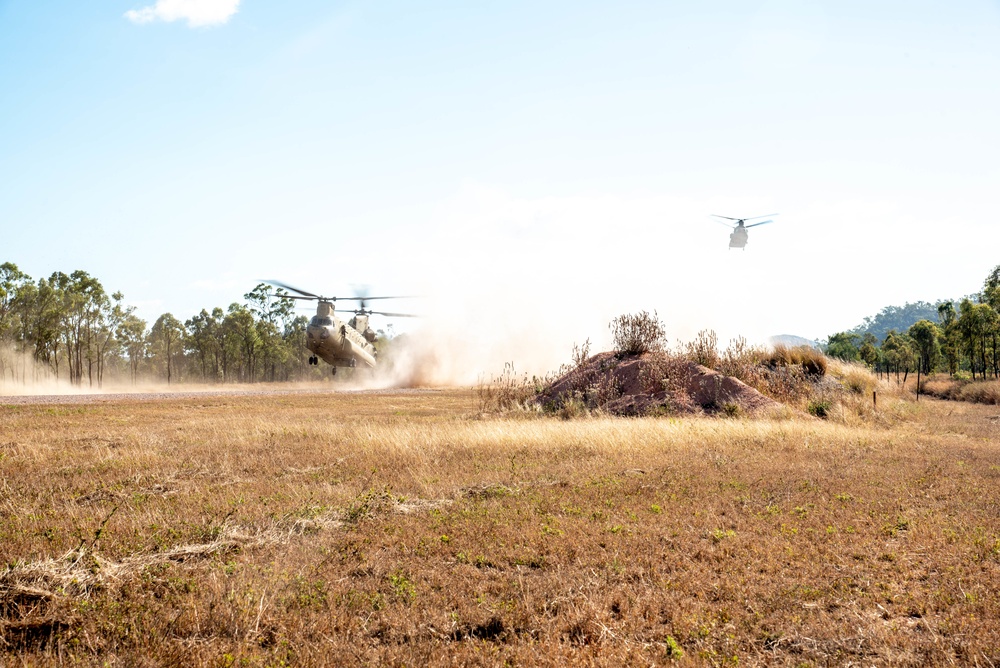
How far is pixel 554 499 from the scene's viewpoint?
8883 mm

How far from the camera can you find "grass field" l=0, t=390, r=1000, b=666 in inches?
183

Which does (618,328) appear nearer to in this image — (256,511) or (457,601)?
(256,511)

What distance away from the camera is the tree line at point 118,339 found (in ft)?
195

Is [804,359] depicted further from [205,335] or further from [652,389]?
[205,335]

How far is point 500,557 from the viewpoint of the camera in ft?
21.2

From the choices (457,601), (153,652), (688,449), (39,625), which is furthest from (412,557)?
(688,449)

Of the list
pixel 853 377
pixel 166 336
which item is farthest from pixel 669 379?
pixel 166 336

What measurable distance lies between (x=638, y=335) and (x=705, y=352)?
2482 mm

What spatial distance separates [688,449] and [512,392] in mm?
11835

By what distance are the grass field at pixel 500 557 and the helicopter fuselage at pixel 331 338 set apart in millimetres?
31526

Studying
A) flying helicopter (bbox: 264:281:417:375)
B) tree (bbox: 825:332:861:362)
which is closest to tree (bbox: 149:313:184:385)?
flying helicopter (bbox: 264:281:417:375)

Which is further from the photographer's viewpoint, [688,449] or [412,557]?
[688,449]

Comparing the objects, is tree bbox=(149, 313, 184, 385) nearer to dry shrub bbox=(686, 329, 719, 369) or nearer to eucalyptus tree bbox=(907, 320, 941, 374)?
dry shrub bbox=(686, 329, 719, 369)

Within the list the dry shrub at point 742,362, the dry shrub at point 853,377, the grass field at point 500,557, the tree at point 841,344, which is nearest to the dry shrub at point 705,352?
the dry shrub at point 742,362
